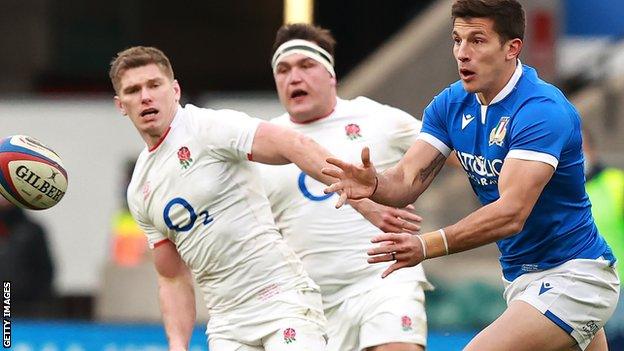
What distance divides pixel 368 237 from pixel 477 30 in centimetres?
199

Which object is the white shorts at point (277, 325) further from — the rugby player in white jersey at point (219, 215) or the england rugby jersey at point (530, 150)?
the england rugby jersey at point (530, 150)

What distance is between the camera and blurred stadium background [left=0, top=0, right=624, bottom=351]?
41.4 feet

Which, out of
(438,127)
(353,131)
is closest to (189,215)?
(353,131)

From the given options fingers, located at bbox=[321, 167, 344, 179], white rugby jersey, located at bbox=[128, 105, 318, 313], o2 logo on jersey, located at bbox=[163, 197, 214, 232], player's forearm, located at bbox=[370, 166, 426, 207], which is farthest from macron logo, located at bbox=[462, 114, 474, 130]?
o2 logo on jersey, located at bbox=[163, 197, 214, 232]

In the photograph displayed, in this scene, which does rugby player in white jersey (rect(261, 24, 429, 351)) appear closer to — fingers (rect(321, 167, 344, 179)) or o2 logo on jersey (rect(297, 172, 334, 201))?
o2 logo on jersey (rect(297, 172, 334, 201))

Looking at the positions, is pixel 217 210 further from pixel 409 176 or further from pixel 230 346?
pixel 409 176

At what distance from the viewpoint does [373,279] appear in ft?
28.2

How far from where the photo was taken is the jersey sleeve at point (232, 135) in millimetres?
7820

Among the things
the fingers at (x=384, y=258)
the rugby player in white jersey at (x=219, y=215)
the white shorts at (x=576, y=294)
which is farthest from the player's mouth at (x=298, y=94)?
the fingers at (x=384, y=258)

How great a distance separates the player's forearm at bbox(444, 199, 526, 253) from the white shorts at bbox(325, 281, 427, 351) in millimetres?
1807

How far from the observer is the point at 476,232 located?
663 centimetres

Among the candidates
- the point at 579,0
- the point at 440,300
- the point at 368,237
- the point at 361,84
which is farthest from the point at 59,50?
the point at 368,237

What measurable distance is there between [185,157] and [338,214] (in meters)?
1.05

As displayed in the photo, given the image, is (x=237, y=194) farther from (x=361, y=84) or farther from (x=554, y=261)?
(x=361, y=84)
